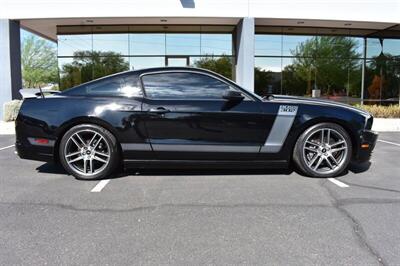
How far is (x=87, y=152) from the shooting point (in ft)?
16.4

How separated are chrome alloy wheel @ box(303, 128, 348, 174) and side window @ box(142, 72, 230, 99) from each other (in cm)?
140

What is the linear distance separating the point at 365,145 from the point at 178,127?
260 centimetres

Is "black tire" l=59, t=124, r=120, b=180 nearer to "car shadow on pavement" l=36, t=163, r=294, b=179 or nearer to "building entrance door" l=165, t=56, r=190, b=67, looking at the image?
"car shadow on pavement" l=36, t=163, r=294, b=179

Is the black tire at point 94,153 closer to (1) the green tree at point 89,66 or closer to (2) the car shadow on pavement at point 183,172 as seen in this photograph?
(2) the car shadow on pavement at point 183,172

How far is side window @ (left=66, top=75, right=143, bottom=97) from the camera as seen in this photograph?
16.5 ft

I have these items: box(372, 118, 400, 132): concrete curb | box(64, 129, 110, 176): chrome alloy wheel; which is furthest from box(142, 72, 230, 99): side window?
box(372, 118, 400, 132): concrete curb

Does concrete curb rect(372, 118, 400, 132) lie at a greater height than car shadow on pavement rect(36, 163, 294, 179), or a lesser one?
greater

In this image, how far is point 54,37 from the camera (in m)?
17.5

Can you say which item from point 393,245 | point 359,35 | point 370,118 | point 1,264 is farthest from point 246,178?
point 359,35

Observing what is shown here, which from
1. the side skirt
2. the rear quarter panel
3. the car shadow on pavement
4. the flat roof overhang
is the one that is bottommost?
the car shadow on pavement

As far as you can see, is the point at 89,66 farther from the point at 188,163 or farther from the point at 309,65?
the point at 188,163

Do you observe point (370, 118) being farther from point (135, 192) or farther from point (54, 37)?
point (54, 37)

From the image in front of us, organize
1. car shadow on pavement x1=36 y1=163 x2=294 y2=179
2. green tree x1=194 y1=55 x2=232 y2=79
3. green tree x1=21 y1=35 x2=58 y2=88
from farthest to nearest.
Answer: green tree x1=21 y1=35 x2=58 y2=88 < green tree x1=194 y1=55 x2=232 y2=79 < car shadow on pavement x1=36 y1=163 x2=294 y2=179

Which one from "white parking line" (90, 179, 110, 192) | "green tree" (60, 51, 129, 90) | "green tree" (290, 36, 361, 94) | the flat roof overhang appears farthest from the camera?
"green tree" (290, 36, 361, 94)
